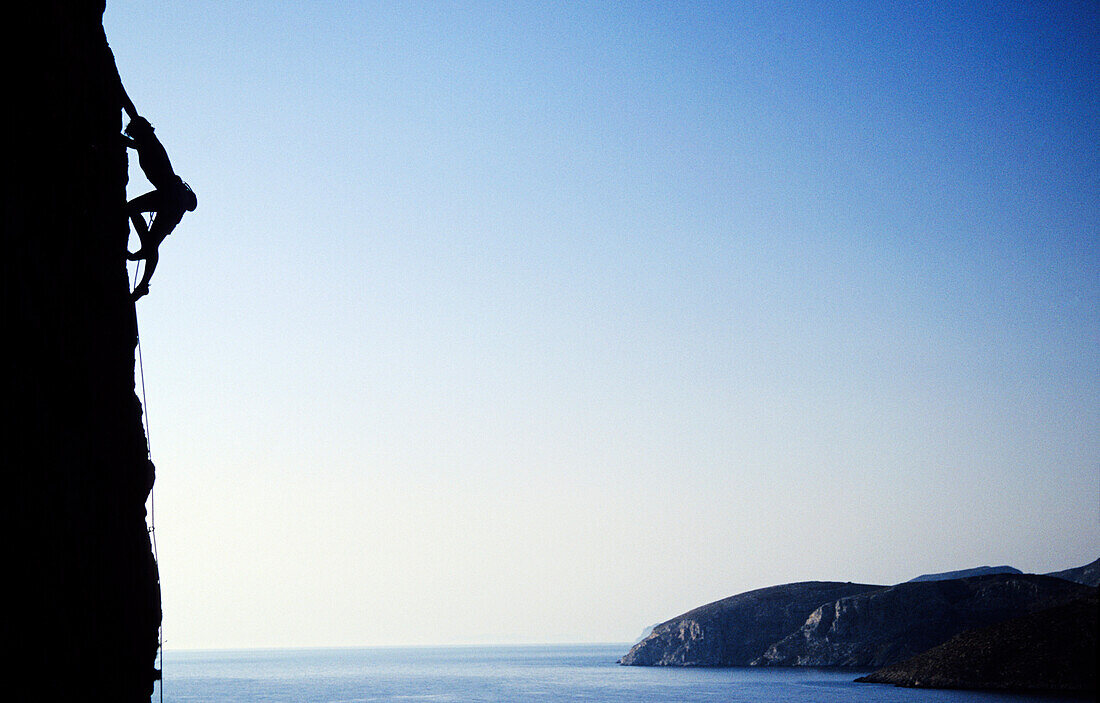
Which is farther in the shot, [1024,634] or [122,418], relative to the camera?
[1024,634]

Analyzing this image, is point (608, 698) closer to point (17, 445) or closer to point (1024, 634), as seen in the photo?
point (1024, 634)

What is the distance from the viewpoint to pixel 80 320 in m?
11.8

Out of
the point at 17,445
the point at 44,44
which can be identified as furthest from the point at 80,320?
the point at 44,44

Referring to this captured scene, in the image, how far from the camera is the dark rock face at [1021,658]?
405 ft

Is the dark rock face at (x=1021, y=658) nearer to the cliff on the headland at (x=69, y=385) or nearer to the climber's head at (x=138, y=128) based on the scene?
the cliff on the headland at (x=69, y=385)

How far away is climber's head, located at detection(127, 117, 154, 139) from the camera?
14.2 meters

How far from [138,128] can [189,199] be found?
4.81ft

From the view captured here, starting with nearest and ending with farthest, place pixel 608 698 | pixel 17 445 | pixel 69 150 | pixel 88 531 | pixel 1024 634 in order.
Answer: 1. pixel 17 445
2. pixel 88 531
3. pixel 69 150
4. pixel 608 698
5. pixel 1024 634

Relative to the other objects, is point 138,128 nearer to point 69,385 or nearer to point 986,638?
point 69,385

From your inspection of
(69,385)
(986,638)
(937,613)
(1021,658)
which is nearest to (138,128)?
(69,385)

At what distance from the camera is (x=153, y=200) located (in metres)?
14.8

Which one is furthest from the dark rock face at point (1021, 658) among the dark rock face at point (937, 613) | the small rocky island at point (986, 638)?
the dark rock face at point (937, 613)

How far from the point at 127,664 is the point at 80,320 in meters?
4.86

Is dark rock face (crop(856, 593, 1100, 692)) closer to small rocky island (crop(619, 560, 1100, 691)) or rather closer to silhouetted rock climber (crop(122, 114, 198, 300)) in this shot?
small rocky island (crop(619, 560, 1100, 691))
